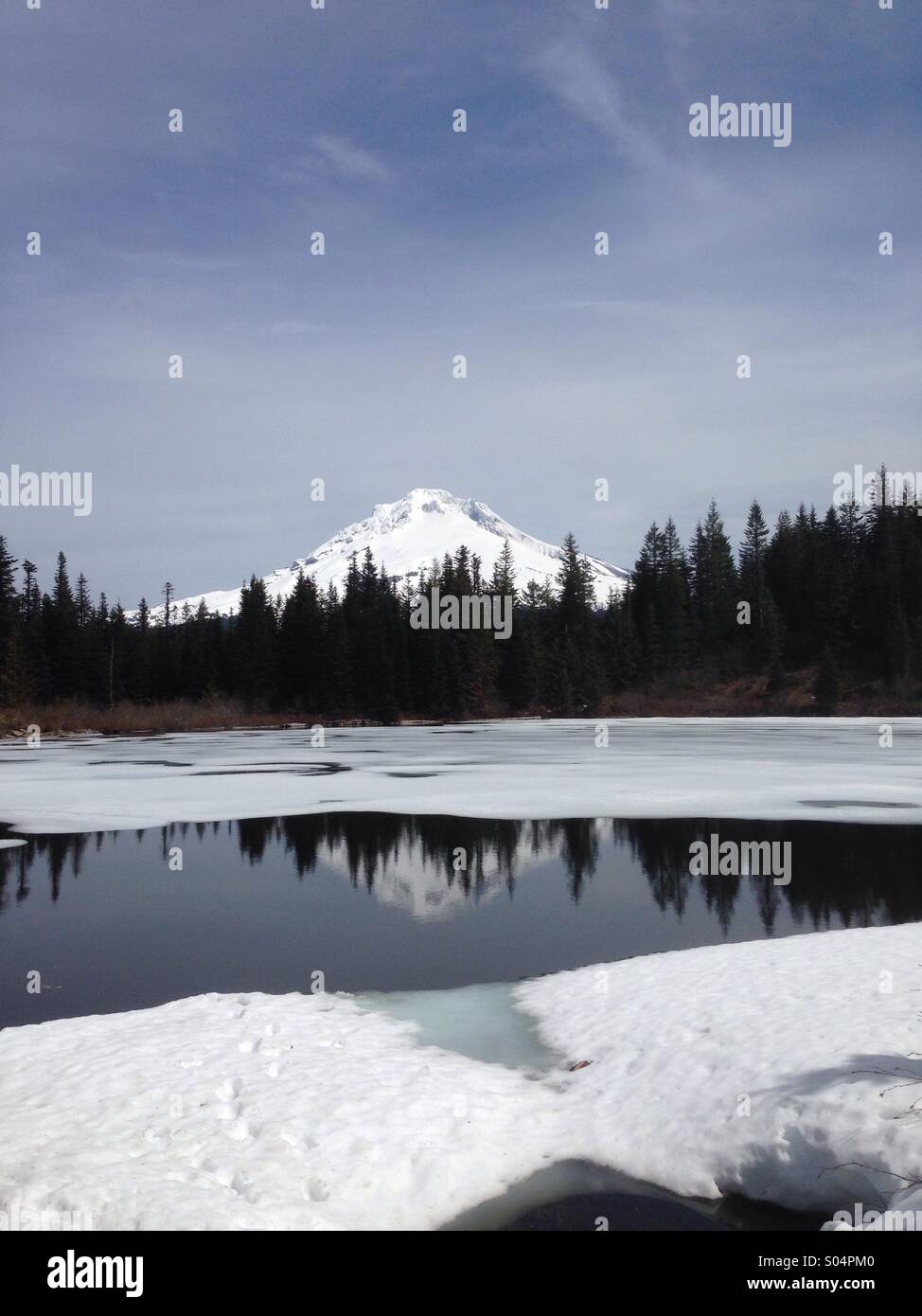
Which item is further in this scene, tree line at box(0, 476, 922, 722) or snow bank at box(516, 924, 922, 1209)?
tree line at box(0, 476, 922, 722)

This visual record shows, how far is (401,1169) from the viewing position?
21.6 ft

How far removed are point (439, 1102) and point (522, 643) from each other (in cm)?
8866

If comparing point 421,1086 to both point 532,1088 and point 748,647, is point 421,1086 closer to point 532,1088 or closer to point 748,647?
point 532,1088

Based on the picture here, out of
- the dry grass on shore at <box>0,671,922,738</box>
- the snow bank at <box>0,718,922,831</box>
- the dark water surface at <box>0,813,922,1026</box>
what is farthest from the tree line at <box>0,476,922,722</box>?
the dark water surface at <box>0,813,922,1026</box>

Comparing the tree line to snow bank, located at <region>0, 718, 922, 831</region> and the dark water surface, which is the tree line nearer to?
snow bank, located at <region>0, 718, 922, 831</region>

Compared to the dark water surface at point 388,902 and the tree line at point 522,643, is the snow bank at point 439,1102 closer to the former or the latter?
the dark water surface at point 388,902

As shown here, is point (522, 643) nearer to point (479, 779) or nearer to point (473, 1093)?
point (479, 779)

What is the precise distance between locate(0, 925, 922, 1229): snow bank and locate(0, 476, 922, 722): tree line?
75.7 meters

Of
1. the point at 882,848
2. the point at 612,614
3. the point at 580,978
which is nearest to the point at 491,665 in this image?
the point at 612,614

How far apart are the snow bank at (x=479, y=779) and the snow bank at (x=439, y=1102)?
12.8m

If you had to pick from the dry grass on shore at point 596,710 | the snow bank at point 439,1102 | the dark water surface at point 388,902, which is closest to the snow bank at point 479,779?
the dark water surface at point 388,902

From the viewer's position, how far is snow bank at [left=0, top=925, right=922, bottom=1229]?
6215 mm

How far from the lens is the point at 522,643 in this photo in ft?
314
